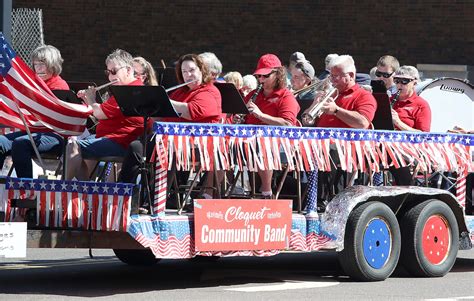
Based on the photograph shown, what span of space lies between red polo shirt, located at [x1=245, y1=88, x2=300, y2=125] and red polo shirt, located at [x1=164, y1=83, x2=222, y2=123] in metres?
0.78

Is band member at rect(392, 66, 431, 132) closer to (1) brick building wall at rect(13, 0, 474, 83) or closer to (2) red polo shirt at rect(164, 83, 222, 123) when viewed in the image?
(2) red polo shirt at rect(164, 83, 222, 123)

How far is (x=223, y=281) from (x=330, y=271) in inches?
58.7

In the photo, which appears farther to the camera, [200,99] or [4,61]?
[200,99]

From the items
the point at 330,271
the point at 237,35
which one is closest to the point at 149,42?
the point at 237,35

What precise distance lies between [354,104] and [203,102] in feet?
4.96

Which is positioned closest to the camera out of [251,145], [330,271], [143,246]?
[143,246]

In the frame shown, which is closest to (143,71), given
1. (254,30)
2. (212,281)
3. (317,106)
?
(317,106)

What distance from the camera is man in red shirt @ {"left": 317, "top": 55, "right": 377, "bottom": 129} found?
38.0ft

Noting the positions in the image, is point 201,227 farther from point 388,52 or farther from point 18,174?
point 388,52

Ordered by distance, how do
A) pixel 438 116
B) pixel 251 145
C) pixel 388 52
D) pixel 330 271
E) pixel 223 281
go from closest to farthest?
pixel 251 145 < pixel 223 281 < pixel 330 271 < pixel 438 116 < pixel 388 52

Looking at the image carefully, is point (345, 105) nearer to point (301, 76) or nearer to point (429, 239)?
point (429, 239)

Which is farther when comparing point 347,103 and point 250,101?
point 250,101

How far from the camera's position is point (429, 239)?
467 inches

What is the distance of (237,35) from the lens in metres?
25.2
